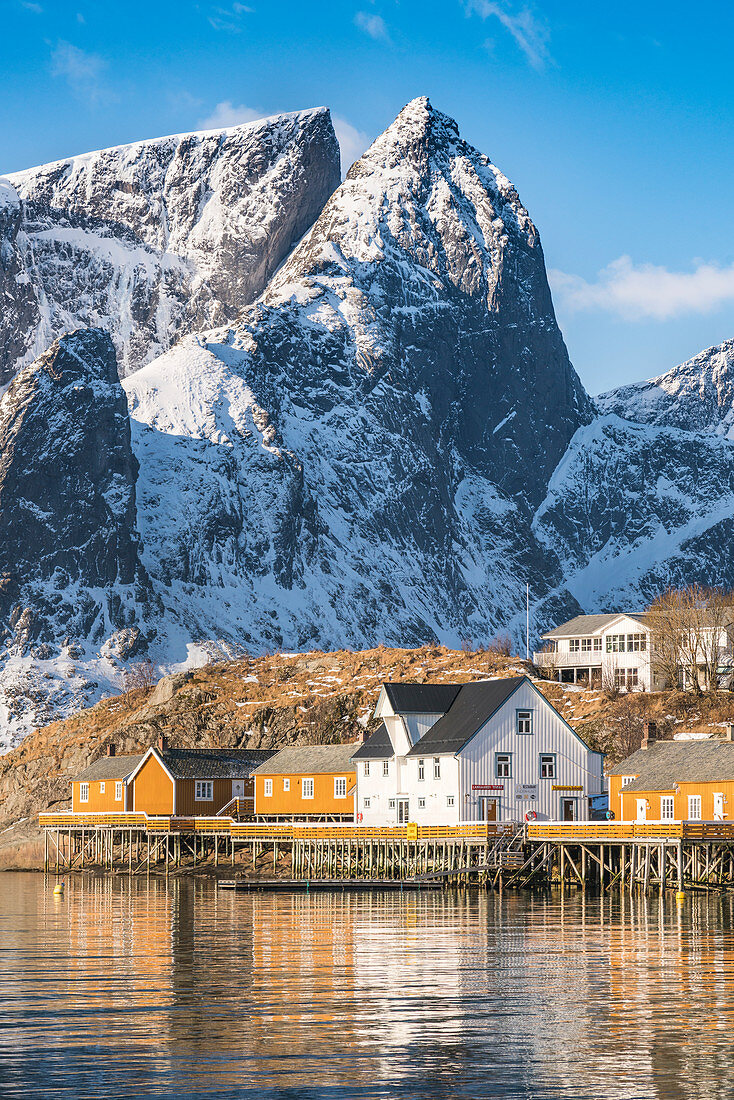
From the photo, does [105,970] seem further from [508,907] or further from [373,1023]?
[508,907]

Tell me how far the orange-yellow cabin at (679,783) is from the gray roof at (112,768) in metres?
42.2

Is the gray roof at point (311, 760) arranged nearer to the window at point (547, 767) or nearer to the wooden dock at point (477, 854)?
the wooden dock at point (477, 854)

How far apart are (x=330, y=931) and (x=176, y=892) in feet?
90.5

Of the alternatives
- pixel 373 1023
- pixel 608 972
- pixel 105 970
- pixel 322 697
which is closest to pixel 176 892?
pixel 105 970

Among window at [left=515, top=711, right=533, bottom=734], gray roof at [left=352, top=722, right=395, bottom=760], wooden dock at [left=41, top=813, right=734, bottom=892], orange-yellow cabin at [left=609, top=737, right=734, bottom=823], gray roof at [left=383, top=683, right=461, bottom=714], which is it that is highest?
gray roof at [left=383, top=683, right=461, bottom=714]

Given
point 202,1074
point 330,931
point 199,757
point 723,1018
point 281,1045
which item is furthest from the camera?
point 199,757

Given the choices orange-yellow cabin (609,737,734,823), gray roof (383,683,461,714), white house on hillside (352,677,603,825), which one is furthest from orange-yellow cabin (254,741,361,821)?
orange-yellow cabin (609,737,734,823)

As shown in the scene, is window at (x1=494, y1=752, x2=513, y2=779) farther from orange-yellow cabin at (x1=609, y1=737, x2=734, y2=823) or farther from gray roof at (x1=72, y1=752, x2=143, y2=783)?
gray roof at (x1=72, y1=752, x2=143, y2=783)

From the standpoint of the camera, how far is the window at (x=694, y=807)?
7069cm

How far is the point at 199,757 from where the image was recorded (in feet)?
339

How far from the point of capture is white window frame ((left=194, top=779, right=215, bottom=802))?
102m

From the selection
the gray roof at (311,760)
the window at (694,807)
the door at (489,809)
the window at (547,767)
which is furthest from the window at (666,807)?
the gray roof at (311,760)

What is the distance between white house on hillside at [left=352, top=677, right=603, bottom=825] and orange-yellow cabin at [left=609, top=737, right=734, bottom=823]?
133 inches

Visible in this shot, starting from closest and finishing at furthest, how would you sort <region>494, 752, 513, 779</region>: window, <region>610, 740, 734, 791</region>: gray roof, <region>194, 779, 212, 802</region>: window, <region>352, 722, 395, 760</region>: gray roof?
<region>610, 740, 734, 791</region>: gray roof < <region>494, 752, 513, 779</region>: window < <region>352, 722, 395, 760</region>: gray roof < <region>194, 779, 212, 802</region>: window
